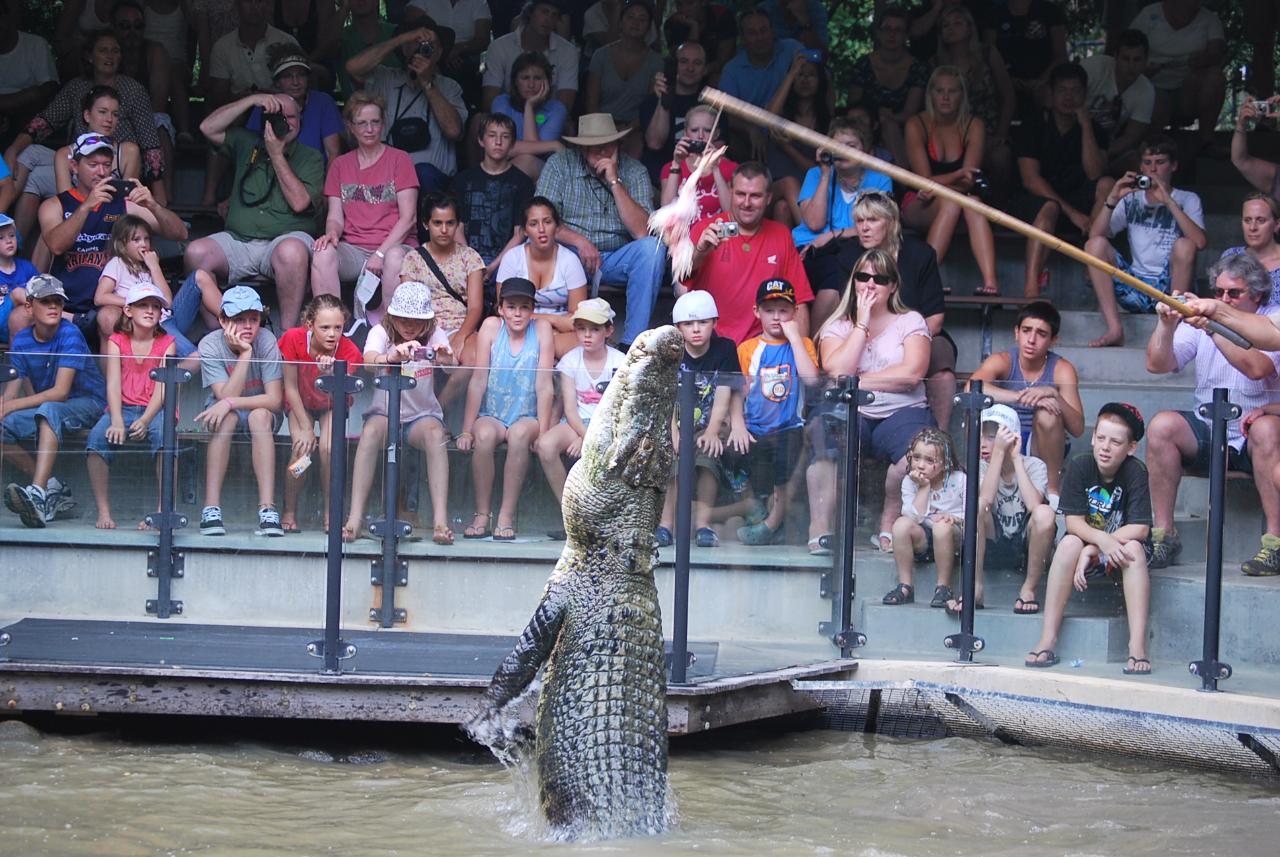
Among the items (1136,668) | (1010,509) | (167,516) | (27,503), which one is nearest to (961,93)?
(1010,509)

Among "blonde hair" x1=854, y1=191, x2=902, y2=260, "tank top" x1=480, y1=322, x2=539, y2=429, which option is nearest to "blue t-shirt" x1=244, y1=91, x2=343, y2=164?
"blonde hair" x1=854, y1=191, x2=902, y2=260

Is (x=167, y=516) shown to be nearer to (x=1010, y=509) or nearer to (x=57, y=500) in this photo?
(x=57, y=500)

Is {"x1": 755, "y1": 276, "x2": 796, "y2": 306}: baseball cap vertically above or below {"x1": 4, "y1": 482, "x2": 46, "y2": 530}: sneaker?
above

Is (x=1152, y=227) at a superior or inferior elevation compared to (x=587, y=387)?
superior

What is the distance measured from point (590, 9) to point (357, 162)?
2669 mm

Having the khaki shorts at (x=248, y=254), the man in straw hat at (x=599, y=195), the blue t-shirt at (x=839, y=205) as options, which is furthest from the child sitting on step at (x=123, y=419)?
the blue t-shirt at (x=839, y=205)

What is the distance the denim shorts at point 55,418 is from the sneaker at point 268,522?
82 centimetres

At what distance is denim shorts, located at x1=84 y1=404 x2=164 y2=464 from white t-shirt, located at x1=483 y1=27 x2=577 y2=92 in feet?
15.9

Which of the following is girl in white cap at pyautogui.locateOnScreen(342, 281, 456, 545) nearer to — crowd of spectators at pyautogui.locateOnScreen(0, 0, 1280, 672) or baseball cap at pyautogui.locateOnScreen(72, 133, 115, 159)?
crowd of spectators at pyautogui.locateOnScreen(0, 0, 1280, 672)

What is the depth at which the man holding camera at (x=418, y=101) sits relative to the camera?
1041cm

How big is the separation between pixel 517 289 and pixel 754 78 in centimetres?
319

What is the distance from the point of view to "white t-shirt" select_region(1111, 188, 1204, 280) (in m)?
9.90

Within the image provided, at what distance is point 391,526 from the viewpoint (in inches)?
270

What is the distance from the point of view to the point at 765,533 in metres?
7.06
